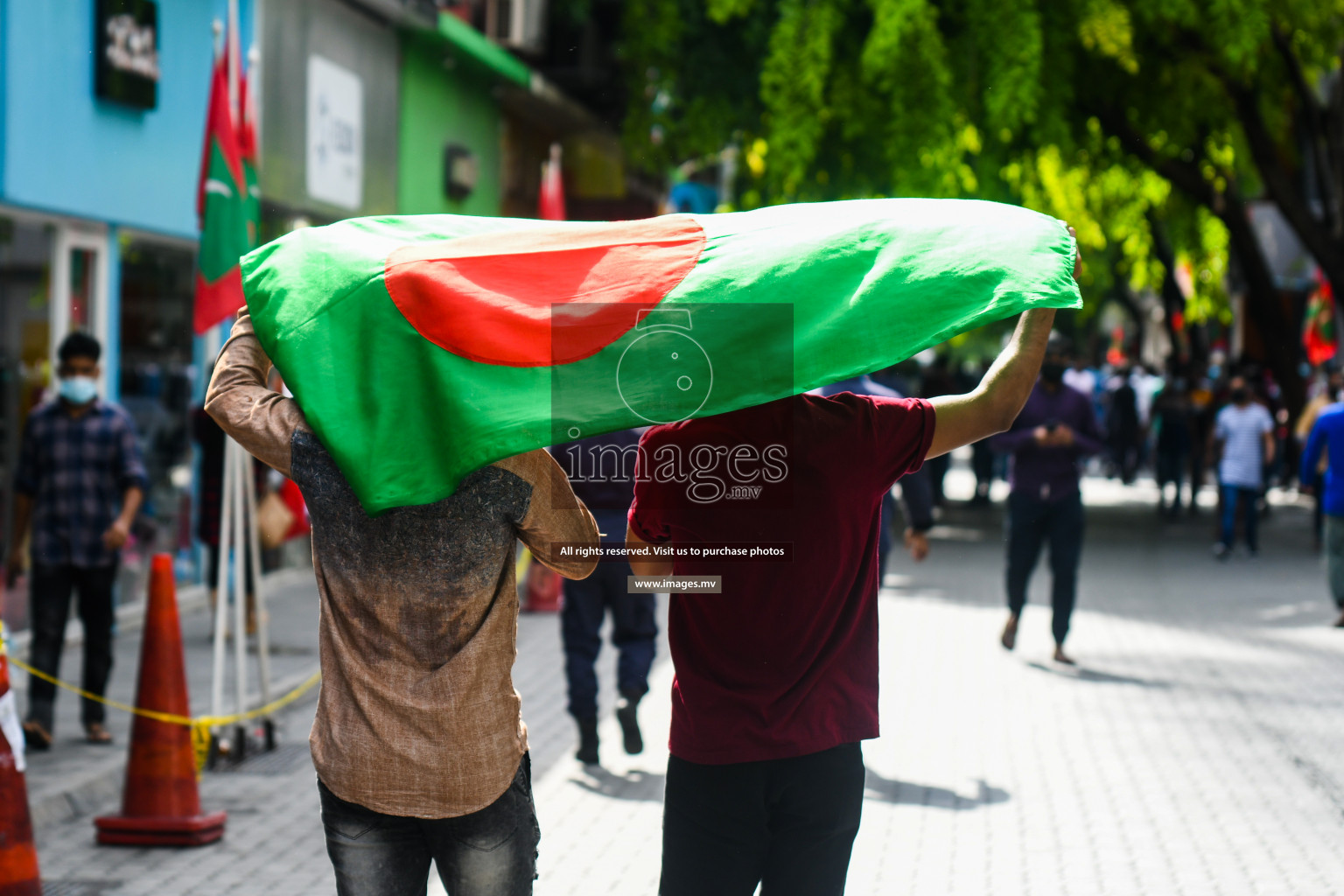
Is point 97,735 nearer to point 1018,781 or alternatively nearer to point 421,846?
point 1018,781

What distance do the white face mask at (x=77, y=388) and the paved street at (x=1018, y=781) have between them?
5.57 feet

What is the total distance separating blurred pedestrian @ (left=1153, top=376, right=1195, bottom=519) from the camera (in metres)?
20.0

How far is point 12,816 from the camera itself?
187 inches

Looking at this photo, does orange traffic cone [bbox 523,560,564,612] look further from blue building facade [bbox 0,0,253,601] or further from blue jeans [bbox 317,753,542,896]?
blue jeans [bbox 317,753,542,896]

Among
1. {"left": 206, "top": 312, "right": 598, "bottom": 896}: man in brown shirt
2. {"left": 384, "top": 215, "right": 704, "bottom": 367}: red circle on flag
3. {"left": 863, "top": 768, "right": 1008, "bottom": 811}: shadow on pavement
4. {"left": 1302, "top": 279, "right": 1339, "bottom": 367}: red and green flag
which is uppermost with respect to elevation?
{"left": 1302, "top": 279, "right": 1339, "bottom": 367}: red and green flag

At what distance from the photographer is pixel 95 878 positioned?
18.0ft

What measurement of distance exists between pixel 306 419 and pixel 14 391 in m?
7.75

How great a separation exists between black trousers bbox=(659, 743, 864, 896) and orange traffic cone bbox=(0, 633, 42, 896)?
2.68 m

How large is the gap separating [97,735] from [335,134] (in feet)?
26.9

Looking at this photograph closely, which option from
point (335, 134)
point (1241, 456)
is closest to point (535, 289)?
point (335, 134)

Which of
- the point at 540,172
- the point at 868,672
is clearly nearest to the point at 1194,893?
the point at 868,672

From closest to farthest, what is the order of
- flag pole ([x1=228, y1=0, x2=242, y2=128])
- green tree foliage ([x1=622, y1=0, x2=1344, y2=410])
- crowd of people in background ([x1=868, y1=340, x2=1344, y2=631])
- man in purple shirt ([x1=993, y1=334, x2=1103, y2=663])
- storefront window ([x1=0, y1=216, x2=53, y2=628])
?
flag pole ([x1=228, y1=0, x2=242, y2=128])
man in purple shirt ([x1=993, y1=334, x2=1103, y2=663])
crowd of people in background ([x1=868, y1=340, x2=1344, y2=631])
storefront window ([x1=0, y1=216, x2=53, y2=628])
green tree foliage ([x1=622, y1=0, x2=1344, y2=410])

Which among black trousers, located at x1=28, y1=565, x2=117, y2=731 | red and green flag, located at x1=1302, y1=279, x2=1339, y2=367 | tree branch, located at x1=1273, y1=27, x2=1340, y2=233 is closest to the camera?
black trousers, located at x1=28, y1=565, x2=117, y2=731

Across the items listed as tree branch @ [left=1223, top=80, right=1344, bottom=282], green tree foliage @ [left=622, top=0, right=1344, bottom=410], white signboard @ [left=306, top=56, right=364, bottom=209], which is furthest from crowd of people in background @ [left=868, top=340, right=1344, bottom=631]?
white signboard @ [left=306, top=56, right=364, bottom=209]
